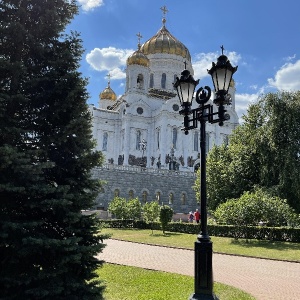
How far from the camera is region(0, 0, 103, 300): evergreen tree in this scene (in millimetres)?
5625

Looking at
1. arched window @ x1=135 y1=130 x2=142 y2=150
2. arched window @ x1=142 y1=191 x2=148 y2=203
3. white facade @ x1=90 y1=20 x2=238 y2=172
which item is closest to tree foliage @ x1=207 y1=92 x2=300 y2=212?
arched window @ x1=142 y1=191 x2=148 y2=203

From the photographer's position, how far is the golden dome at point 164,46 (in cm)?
5709

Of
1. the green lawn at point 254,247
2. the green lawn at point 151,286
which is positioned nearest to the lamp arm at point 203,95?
the green lawn at point 151,286

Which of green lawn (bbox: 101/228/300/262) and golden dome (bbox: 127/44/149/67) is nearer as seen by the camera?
green lawn (bbox: 101/228/300/262)

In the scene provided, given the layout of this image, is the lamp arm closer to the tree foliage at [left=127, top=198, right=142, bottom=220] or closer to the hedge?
the hedge

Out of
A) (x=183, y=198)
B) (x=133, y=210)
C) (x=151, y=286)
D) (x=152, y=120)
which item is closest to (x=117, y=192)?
(x=183, y=198)

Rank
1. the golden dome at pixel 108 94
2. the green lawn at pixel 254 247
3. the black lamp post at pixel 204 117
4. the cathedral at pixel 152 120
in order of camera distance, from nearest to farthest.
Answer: the black lamp post at pixel 204 117 → the green lawn at pixel 254 247 → the cathedral at pixel 152 120 → the golden dome at pixel 108 94

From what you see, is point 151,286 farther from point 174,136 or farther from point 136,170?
point 174,136

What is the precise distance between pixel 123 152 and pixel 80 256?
47.6 m

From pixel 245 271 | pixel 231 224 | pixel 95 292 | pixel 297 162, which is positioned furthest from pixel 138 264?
pixel 297 162

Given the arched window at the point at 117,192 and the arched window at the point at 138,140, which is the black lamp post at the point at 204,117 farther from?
the arched window at the point at 138,140

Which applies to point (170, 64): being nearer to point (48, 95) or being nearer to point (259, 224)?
point (259, 224)

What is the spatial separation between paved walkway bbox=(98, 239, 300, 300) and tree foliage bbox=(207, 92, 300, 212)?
10678 mm

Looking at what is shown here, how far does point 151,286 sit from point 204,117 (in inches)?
170
